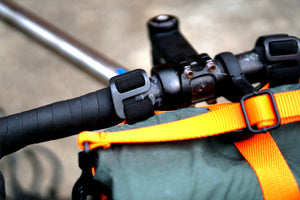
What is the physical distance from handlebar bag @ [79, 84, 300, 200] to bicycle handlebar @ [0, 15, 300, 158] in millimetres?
65

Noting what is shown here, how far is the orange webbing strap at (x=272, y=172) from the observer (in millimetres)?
425

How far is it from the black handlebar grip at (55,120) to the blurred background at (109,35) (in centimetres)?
73

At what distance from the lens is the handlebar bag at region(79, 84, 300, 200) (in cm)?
40

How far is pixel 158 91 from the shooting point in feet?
1.77

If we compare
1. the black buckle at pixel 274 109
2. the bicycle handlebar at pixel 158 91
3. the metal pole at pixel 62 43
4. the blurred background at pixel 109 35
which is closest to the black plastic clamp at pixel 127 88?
the bicycle handlebar at pixel 158 91

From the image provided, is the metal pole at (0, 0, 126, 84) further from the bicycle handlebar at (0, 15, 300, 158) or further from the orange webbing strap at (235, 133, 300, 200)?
the orange webbing strap at (235, 133, 300, 200)

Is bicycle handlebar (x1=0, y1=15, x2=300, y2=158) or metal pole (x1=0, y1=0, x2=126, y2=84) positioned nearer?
bicycle handlebar (x1=0, y1=15, x2=300, y2=158)

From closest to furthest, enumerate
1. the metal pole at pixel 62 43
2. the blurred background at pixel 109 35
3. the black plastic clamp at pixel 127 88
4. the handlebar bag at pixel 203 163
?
the handlebar bag at pixel 203 163
the black plastic clamp at pixel 127 88
the metal pole at pixel 62 43
the blurred background at pixel 109 35

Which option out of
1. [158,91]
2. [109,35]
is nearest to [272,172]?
[158,91]

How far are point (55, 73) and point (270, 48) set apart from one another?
119cm

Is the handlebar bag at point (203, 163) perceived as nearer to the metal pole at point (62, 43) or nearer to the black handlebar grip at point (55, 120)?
the black handlebar grip at point (55, 120)

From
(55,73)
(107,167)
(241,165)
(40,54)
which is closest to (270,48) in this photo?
(241,165)

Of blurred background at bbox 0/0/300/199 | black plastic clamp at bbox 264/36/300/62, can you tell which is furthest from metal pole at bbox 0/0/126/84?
black plastic clamp at bbox 264/36/300/62

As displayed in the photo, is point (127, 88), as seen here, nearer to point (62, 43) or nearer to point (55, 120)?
point (55, 120)
